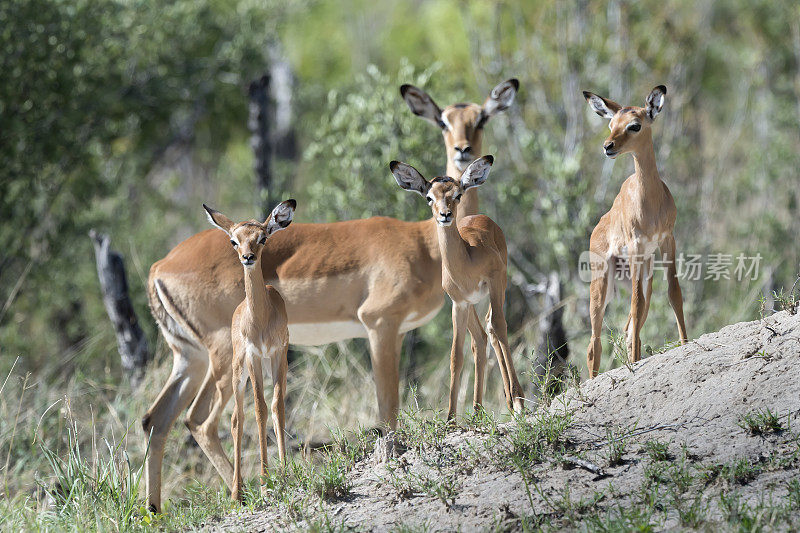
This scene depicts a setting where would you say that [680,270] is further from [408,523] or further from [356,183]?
[408,523]

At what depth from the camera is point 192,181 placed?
2517 centimetres

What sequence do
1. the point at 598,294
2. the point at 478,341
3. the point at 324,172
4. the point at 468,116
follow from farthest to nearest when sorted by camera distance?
the point at 324,172
the point at 468,116
the point at 478,341
the point at 598,294

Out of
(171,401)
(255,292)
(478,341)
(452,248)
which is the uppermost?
(452,248)

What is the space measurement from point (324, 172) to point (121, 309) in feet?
16.9

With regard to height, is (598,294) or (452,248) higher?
(452,248)

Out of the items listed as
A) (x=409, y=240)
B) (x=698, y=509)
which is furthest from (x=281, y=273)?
(x=698, y=509)

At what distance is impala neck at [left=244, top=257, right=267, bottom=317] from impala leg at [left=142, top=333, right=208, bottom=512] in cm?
194

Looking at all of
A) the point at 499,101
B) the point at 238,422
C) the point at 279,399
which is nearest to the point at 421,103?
the point at 499,101

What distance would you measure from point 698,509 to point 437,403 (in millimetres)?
4575

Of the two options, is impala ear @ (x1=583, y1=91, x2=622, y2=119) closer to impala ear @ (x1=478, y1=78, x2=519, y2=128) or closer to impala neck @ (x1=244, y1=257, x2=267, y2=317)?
impala ear @ (x1=478, y1=78, x2=519, y2=128)

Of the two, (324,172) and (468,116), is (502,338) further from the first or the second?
(324,172)

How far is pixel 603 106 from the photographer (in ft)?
19.5

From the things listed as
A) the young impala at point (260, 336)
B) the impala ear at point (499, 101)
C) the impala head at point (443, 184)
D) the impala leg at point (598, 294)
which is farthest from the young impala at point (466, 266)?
the impala ear at point (499, 101)

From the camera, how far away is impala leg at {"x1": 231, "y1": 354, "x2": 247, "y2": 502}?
5.64 m
